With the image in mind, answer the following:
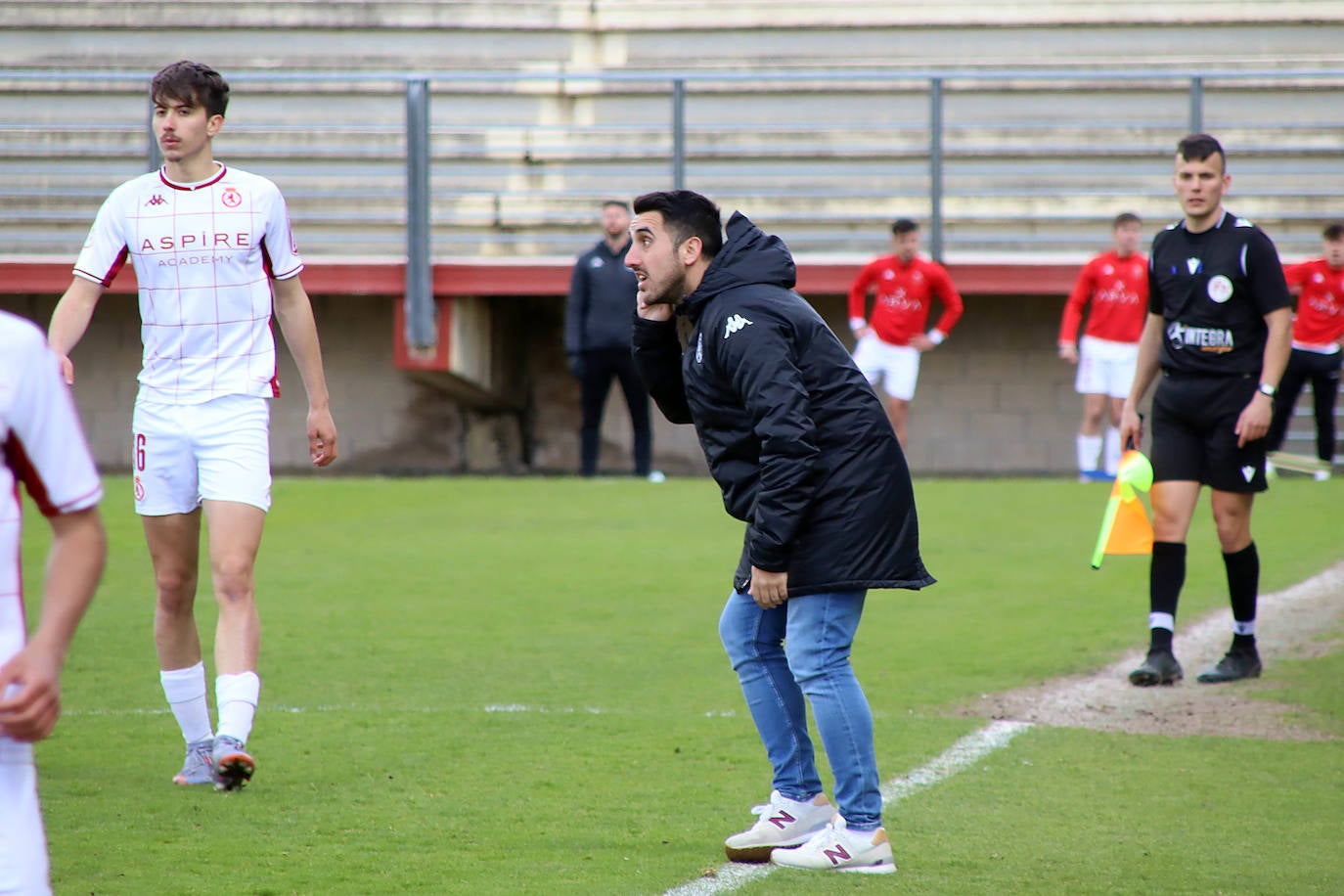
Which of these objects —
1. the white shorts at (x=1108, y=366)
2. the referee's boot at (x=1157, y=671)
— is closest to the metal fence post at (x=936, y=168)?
the white shorts at (x=1108, y=366)

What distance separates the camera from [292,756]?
589 centimetres

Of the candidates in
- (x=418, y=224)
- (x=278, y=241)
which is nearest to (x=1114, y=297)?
(x=418, y=224)

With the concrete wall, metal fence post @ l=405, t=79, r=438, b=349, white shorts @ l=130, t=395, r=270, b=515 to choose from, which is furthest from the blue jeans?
the concrete wall

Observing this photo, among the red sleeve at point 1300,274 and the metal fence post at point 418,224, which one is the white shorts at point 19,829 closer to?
the red sleeve at point 1300,274

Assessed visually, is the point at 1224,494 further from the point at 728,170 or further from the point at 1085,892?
the point at 728,170

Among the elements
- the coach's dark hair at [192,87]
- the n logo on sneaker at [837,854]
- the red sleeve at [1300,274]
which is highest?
the coach's dark hair at [192,87]

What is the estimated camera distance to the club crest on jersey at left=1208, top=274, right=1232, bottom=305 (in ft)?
23.4

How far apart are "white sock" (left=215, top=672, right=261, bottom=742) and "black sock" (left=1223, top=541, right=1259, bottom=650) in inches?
176

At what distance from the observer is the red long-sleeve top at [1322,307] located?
1437cm

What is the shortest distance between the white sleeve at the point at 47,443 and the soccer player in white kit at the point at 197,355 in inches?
102

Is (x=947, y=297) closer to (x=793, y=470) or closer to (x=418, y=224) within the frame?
(x=418, y=224)

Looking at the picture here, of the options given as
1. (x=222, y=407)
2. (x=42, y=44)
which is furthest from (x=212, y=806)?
(x=42, y=44)

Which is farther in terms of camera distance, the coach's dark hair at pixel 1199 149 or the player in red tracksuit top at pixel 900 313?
the player in red tracksuit top at pixel 900 313

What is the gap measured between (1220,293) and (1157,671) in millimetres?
1681
